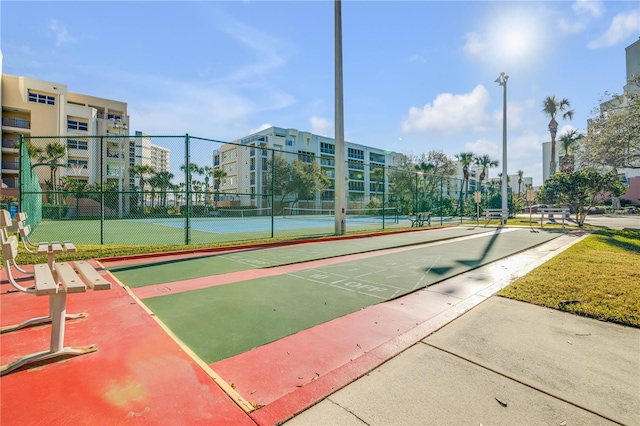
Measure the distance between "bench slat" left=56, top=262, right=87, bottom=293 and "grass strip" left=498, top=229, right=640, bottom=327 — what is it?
19.1 ft

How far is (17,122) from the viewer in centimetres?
4281

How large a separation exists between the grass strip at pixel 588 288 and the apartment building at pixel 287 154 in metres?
47.3

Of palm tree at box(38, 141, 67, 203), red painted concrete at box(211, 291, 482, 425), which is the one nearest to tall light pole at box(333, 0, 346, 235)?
red painted concrete at box(211, 291, 482, 425)

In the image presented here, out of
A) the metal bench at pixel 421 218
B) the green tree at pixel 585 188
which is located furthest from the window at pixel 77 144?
the green tree at pixel 585 188

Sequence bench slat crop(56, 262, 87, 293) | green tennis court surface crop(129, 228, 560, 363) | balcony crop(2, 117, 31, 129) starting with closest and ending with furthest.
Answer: bench slat crop(56, 262, 87, 293)
green tennis court surface crop(129, 228, 560, 363)
balcony crop(2, 117, 31, 129)

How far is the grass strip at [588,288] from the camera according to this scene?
4.32 metres

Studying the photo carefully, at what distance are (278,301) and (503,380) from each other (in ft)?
10.1

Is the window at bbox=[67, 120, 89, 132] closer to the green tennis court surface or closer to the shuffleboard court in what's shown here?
the shuffleboard court

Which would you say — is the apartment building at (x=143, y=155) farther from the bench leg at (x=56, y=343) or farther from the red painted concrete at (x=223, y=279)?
the bench leg at (x=56, y=343)

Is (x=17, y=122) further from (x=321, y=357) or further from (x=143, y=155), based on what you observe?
(x=321, y=357)

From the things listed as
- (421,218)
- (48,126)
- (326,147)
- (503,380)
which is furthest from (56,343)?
(326,147)

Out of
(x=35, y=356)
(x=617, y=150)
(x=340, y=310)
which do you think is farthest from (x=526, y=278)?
(x=617, y=150)

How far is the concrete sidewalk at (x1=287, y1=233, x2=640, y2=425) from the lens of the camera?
2205 millimetres

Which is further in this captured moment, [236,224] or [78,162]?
[78,162]
